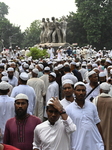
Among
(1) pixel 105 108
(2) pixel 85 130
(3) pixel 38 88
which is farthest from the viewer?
(3) pixel 38 88

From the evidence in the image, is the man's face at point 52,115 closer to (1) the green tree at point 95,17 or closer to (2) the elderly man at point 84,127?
(2) the elderly man at point 84,127

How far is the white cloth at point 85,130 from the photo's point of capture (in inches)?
197

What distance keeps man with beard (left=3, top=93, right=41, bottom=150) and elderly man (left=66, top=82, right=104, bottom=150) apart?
2.32 ft

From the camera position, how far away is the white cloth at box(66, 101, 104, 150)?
197 inches

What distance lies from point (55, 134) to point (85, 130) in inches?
38.3

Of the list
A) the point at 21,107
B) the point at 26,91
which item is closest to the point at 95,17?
the point at 26,91

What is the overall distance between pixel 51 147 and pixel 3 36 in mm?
64116

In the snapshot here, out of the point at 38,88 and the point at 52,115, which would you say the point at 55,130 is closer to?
the point at 52,115

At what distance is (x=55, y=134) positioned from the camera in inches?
163

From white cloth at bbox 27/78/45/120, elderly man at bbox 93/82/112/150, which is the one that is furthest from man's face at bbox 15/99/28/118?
white cloth at bbox 27/78/45/120

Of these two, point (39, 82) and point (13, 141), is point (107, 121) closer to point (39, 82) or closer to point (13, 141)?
point (13, 141)

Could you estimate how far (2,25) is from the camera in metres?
68.8

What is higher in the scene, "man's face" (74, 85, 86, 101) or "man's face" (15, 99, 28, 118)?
"man's face" (74, 85, 86, 101)

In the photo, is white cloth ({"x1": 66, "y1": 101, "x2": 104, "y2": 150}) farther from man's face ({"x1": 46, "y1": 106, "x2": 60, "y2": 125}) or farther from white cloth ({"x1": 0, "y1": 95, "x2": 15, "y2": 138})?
white cloth ({"x1": 0, "y1": 95, "x2": 15, "y2": 138})
